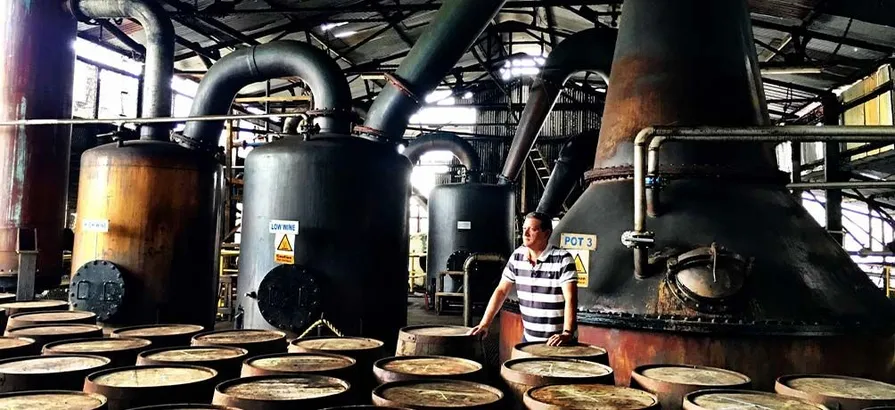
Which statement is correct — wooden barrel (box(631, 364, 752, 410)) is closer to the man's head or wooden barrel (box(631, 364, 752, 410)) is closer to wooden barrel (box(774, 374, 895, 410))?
wooden barrel (box(774, 374, 895, 410))

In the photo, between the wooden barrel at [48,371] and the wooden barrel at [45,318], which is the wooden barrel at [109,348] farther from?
the wooden barrel at [45,318]

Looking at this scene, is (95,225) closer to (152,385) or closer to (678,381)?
(152,385)

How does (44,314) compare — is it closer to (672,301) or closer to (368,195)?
(368,195)

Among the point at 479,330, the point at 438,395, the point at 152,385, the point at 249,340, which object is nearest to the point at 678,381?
the point at 438,395

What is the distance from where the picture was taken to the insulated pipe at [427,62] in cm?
569

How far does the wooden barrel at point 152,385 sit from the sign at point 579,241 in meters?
2.59

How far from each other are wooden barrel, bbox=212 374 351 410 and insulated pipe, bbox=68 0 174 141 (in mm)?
4495

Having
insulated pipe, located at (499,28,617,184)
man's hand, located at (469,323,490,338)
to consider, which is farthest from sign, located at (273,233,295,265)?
insulated pipe, located at (499,28,617,184)

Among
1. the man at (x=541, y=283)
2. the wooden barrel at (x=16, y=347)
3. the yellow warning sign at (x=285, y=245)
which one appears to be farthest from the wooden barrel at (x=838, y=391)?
the yellow warning sign at (x=285, y=245)

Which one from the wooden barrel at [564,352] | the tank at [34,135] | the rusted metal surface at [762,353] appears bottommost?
the rusted metal surface at [762,353]

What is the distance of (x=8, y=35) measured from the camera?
6.27m

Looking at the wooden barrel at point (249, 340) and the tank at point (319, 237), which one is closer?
the wooden barrel at point (249, 340)

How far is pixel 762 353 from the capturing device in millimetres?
3631

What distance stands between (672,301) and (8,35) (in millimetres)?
6498
